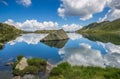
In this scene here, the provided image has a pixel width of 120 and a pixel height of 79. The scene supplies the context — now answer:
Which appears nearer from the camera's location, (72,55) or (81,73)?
(81,73)

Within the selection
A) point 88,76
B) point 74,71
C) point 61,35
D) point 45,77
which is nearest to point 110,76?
point 88,76

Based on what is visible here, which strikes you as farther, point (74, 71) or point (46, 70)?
point (46, 70)

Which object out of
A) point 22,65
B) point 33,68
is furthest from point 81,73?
point 22,65

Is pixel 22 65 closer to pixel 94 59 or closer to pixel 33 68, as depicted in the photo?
pixel 33 68

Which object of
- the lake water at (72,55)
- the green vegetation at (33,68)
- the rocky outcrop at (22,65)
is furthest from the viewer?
the lake water at (72,55)

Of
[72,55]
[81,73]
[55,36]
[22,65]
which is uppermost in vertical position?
[22,65]

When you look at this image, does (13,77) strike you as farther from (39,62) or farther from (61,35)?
(61,35)

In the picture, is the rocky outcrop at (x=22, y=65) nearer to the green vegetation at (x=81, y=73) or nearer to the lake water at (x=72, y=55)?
the lake water at (x=72, y=55)

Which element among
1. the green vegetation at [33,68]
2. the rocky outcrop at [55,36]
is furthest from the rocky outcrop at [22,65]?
the rocky outcrop at [55,36]

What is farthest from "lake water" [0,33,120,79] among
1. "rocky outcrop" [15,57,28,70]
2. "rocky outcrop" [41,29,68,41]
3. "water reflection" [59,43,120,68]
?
"rocky outcrop" [41,29,68,41]

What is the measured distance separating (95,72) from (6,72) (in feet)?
59.0

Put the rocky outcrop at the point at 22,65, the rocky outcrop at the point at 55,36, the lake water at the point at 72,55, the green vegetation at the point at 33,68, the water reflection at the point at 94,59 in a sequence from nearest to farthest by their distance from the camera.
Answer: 1. the green vegetation at the point at 33,68
2. the rocky outcrop at the point at 22,65
3. the water reflection at the point at 94,59
4. the lake water at the point at 72,55
5. the rocky outcrop at the point at 55,36

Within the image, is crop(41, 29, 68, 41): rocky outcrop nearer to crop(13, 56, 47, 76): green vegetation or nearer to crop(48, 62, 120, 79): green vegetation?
crop(13, 56, 47, 76): green vegetation

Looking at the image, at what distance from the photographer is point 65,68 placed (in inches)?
1374
